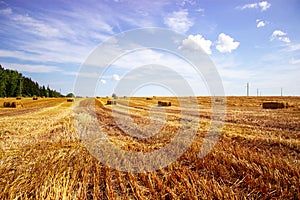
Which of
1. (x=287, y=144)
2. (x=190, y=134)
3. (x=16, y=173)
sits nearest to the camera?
(x=16, y=173)

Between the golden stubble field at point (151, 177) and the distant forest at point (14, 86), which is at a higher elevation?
the distant forest at point (14, 86)

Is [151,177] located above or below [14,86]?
below

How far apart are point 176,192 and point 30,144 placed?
14.3ft

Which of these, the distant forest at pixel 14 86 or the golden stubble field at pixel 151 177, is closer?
the golden stubble field at pixel 151 177

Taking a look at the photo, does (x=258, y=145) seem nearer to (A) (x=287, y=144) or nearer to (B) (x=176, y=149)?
(A) (x=287, y=144)

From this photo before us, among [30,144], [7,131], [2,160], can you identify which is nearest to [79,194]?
[2,160]

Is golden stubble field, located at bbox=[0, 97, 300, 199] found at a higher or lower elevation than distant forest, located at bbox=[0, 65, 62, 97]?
lower

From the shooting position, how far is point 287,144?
6211 mm

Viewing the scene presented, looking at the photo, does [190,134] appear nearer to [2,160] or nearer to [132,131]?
[132,131]

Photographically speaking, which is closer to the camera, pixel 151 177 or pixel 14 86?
pixel 151 177

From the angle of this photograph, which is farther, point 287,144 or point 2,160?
point 287,144

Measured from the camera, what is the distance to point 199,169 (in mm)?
4414

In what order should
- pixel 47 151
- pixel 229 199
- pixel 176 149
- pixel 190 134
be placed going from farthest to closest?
pixel 190 134, pixel 176 149, pixel 47 151, pixel 229 199

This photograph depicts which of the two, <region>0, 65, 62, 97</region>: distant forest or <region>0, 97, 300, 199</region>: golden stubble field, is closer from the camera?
<region>0, 97, 300, 199</region>: golden stubble field
